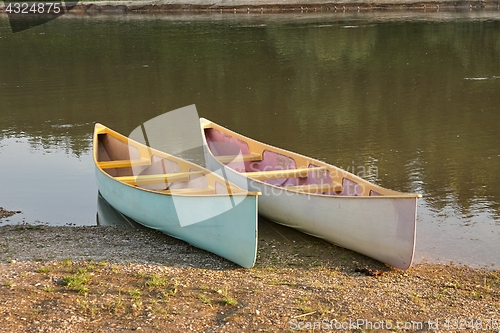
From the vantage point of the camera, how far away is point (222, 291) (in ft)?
25.5

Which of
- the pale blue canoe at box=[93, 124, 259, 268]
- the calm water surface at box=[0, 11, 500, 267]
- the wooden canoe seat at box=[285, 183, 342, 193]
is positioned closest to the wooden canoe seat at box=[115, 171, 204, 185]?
the pale blue canoe at box=[93, 124, 259, 268]

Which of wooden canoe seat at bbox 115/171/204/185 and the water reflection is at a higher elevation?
wooden canoe seat at bbox 115/171/204/185

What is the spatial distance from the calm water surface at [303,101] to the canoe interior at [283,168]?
127 centimetres

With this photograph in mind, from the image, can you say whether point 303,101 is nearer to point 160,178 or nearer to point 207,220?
point 160,178

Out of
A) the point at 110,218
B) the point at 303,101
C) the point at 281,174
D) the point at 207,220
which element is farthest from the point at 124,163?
the point at 303,101

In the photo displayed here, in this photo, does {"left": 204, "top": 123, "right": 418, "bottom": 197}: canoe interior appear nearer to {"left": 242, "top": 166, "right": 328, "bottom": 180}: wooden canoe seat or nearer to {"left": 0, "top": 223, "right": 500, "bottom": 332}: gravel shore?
{"left": 242, "top": 166, "right": 328, "bottom": 180}: wooden canoe seat

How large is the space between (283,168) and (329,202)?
2.55m

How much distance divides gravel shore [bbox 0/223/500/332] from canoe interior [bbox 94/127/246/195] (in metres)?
1.07

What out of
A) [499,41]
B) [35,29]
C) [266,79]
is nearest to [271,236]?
[266,79]

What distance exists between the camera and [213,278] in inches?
328

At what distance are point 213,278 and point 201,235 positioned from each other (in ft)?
3.28

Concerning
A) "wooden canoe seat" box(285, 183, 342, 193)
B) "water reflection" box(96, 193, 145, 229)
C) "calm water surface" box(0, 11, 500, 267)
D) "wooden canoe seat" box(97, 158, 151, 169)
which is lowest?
"water reflection" box(96, 193, 145, 229)

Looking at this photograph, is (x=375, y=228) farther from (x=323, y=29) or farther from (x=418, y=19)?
(x=418, y=19)

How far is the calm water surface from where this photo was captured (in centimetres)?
1245
